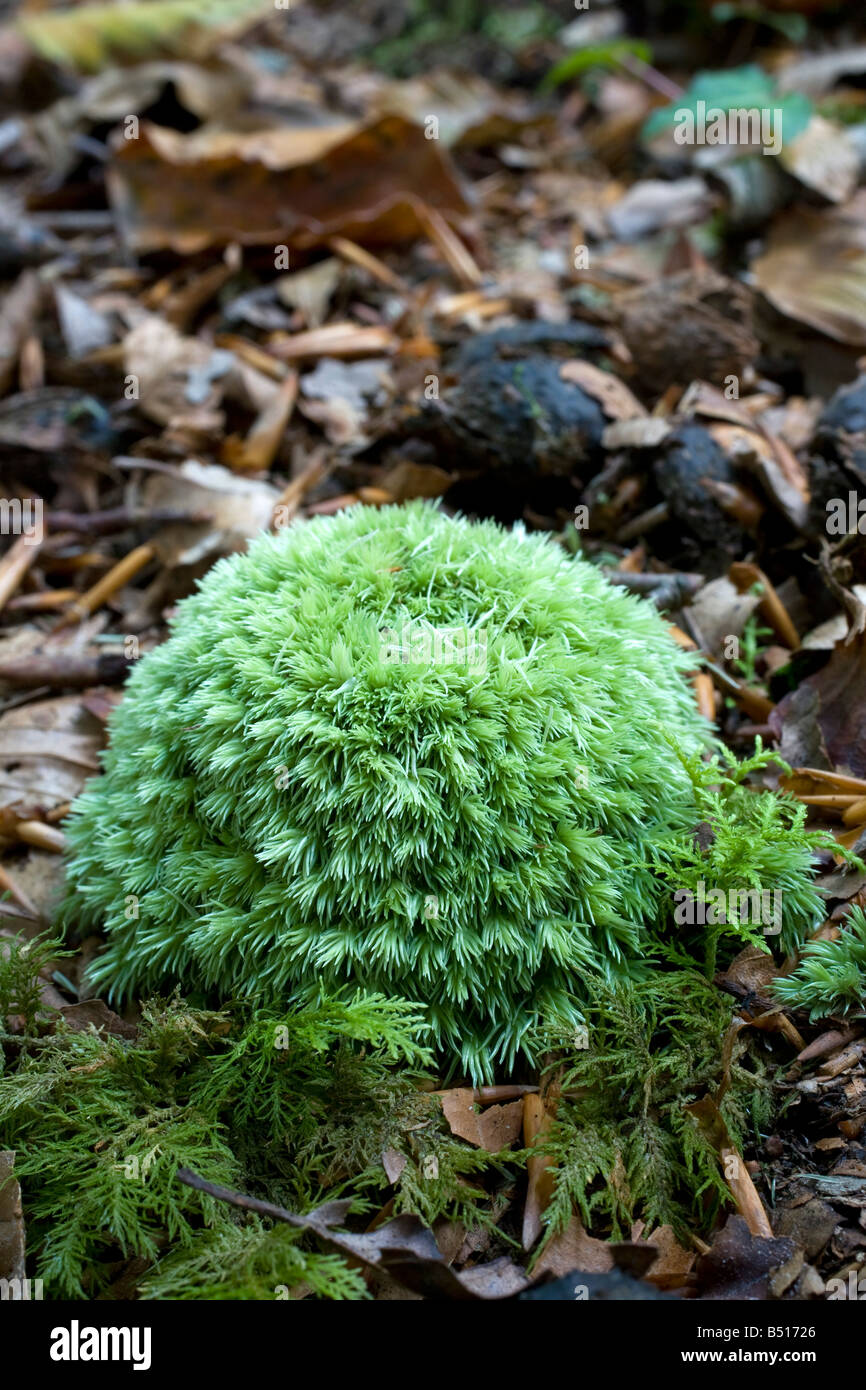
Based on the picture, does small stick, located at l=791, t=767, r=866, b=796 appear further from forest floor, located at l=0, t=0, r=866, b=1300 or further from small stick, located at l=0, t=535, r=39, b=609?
small stick, located at l=0, t=535, r=39, b=609

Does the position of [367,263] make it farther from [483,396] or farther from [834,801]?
[834,801]

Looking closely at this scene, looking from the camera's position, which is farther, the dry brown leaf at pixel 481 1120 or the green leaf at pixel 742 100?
the green leaf at pixel 742 100

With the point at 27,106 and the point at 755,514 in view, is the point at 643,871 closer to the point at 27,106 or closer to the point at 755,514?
the point at 755,514

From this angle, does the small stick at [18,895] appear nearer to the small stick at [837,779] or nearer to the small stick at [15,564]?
the small stick at [15,564]

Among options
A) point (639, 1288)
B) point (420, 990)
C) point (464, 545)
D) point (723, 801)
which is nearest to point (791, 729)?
point (723, 801)

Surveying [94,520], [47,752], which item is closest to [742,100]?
[94,520]

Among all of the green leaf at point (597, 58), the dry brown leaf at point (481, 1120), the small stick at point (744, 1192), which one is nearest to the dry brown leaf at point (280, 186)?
the green leaf at point (597, 58)

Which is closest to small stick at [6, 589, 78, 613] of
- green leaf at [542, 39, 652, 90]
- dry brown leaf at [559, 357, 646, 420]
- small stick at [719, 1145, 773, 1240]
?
dry brown leaf at [559, 357, 646, 420]
